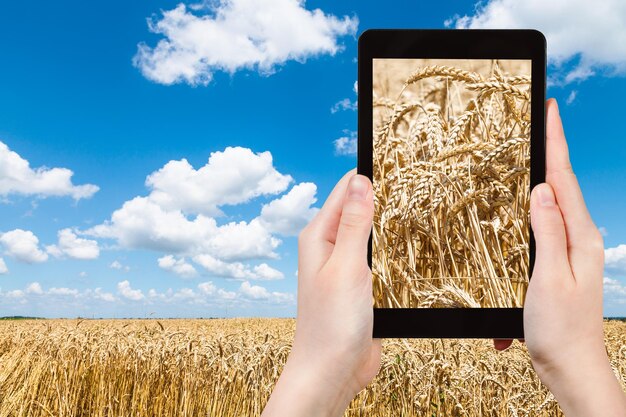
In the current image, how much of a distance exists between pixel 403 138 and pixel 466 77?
441 mm

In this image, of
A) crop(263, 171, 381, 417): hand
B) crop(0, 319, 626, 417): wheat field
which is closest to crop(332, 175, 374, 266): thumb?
crop(263, 171, 381, 417): hand

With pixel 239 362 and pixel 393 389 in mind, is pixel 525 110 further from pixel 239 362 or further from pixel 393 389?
pixel 239 362

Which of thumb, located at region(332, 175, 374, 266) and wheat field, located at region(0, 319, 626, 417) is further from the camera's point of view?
wheat field, located at region(0, 319, 626, 417)

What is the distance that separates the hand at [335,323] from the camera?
1468mm

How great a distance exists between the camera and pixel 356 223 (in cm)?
148

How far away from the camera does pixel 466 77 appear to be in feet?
6.13

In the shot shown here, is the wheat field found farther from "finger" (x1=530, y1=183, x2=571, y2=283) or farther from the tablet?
"finger" (x1=530, y1=183, x2=571, y2=283)

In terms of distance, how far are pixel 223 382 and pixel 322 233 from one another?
9.36ft

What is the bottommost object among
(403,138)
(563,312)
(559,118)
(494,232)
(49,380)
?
(49,380)

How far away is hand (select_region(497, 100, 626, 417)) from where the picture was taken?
1.45 meters

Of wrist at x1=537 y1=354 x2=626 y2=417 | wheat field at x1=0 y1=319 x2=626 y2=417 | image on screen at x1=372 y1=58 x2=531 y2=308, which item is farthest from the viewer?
wheat field at x1=0 y1=319 x2=626 y2=417

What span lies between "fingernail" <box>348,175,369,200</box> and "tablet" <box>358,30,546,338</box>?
5 centimetres

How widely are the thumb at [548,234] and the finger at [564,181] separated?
0.08ft

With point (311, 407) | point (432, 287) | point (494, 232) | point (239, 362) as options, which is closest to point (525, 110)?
point (494, 232)
